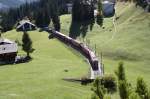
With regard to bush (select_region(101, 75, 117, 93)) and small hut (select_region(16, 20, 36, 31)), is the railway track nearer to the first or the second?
bush (select_region(101, 75, 117, 93))

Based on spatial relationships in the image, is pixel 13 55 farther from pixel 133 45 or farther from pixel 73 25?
pixel 73 25

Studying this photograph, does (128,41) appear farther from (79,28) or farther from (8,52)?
(79,28)

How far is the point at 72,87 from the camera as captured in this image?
79.2 m

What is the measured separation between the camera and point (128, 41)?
129375mm

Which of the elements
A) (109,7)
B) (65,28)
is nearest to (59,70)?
(65,28)

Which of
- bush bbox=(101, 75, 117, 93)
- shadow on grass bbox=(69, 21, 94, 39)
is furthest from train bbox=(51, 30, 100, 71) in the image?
bush bbox=(101, 75, 117, 93)

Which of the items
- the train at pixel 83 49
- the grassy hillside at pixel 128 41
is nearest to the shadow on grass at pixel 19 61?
the train at pixel 83 49

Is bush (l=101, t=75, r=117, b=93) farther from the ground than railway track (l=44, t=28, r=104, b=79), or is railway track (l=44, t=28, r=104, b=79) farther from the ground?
bush (l=101, t=75, r=117, b=93)

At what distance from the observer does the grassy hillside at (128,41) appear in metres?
107

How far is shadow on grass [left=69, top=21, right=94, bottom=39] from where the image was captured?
160 meters

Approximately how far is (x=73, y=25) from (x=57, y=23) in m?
7.30

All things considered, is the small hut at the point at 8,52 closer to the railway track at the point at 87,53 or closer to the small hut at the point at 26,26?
the railway track at the point at 87,53

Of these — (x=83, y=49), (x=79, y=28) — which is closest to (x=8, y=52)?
(x=83, y=49)

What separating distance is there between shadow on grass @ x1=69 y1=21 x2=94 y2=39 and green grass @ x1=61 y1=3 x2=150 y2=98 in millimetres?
2567
